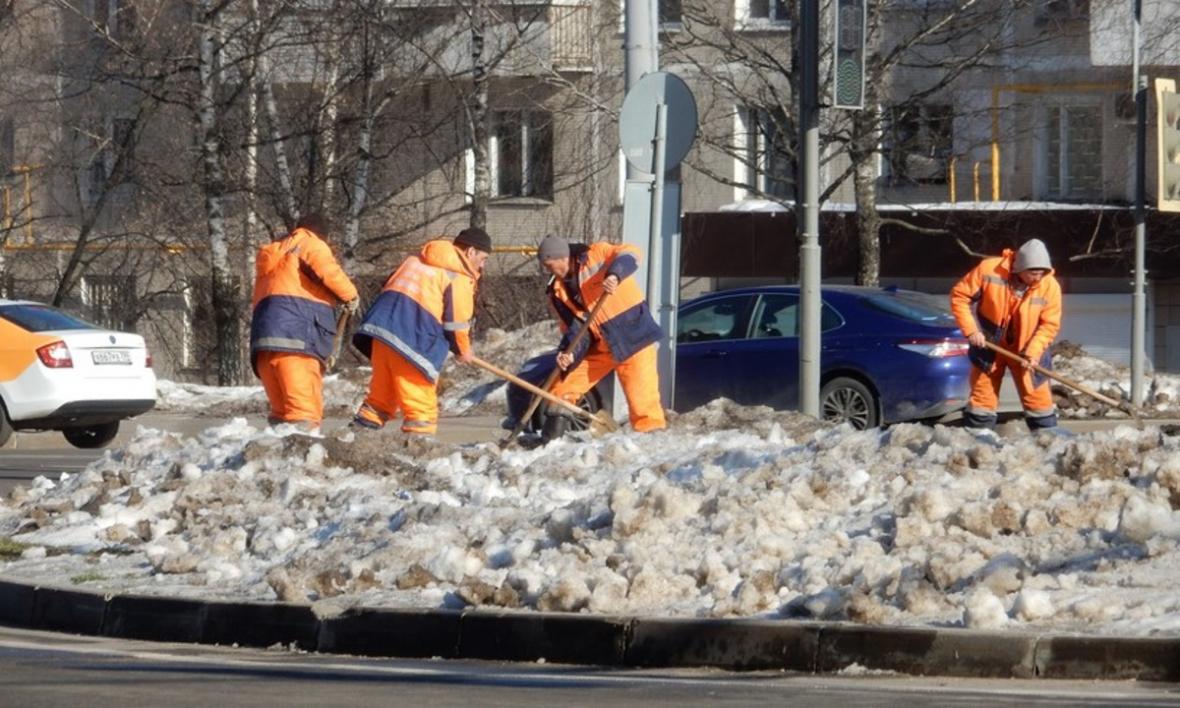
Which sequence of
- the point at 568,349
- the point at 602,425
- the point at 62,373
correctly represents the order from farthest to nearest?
the point at 62,373 < the point at 568,349 < the point at 602,425

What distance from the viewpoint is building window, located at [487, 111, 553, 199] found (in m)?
32.5

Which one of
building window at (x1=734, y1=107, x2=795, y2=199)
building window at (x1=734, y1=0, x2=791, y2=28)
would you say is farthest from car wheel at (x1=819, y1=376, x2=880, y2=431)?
building window at (x1=734, y1=0, x2=791, y2=28)

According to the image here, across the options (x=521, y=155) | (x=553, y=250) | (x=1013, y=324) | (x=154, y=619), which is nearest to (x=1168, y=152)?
(x=1013, y=324)

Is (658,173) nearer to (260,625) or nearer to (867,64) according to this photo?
(260,625)

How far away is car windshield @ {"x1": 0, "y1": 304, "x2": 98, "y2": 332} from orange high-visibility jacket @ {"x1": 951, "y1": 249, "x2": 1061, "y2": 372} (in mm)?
9041

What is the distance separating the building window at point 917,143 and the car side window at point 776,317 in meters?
8.11

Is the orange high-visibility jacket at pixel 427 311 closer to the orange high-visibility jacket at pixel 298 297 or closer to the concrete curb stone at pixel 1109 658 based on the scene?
the orange high-visibility jacket at pixel 298 297

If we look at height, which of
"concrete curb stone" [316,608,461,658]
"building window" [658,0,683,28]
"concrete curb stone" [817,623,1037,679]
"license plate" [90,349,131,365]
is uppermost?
"building window" [658,0,683,28]

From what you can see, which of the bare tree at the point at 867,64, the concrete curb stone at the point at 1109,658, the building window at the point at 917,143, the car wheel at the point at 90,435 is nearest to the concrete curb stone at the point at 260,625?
the concrete curb stone at the point at 1109,658

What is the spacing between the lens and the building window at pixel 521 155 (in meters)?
32.5

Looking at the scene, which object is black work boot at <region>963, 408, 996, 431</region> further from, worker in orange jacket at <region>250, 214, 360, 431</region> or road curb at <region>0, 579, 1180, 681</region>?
road curb at <region>0, 579, 1180, 681</region>

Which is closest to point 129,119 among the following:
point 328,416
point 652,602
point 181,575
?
point 328,416

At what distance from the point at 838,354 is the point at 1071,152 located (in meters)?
15.8

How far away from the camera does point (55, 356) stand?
717 inches
